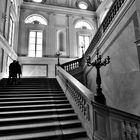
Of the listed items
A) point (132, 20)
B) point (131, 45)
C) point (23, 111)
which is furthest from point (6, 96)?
point (132, 20)

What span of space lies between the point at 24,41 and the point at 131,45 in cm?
1117

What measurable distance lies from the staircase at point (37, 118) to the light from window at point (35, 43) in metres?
8.39

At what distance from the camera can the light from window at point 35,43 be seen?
1399 centimetres

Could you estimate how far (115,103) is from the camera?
6.27 metres

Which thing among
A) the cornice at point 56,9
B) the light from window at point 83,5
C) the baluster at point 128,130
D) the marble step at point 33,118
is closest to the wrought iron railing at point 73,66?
the marble step at point 33,118

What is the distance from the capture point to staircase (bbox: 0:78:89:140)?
11.8ft

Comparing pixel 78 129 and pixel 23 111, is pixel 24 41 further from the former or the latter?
pixel 78 129

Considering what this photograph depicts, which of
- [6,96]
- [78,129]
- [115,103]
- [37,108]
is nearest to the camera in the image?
[78,129]

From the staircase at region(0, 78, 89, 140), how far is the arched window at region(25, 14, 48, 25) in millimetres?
10702

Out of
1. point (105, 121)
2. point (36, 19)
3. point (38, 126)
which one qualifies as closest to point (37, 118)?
point (38, 126)

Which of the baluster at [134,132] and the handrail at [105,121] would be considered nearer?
the baluster at [134,132]

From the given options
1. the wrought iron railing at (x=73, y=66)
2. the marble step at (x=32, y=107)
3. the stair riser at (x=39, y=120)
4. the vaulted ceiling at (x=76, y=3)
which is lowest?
the stair riser at (x=39, y=120)

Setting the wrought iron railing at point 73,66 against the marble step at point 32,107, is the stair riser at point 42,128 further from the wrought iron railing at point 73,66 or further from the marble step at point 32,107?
the wrought iron railing at point 73,66

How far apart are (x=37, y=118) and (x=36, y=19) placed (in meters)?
13.2
